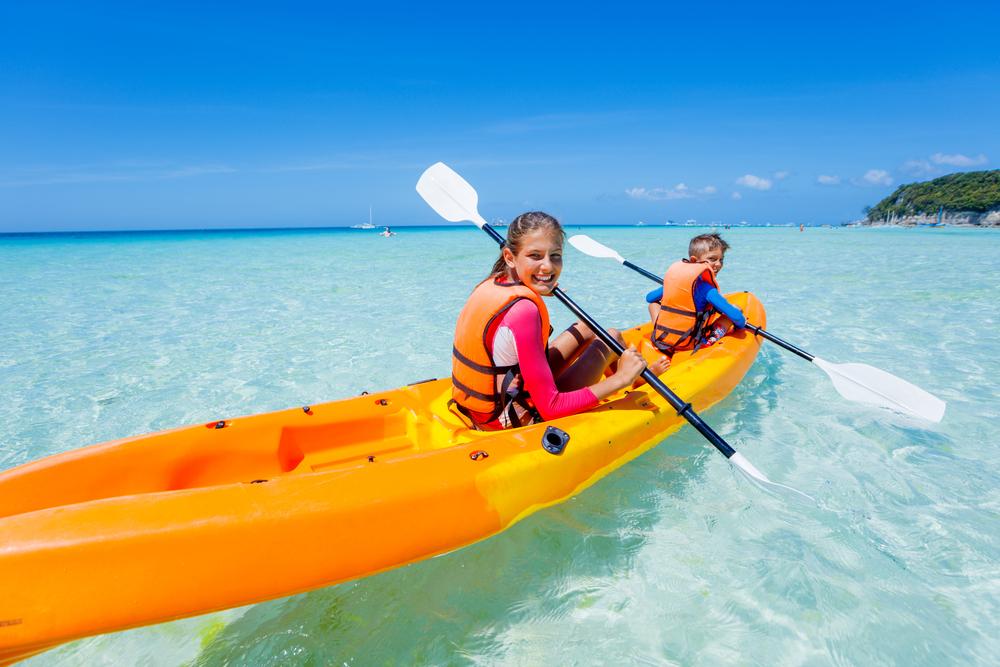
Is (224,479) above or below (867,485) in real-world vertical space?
above

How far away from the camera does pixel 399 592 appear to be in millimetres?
2104

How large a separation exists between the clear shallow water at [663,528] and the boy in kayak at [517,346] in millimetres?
554

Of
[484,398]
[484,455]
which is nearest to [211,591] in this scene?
[484,455]

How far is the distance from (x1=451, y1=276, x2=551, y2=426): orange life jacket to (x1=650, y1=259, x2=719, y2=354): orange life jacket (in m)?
2.03

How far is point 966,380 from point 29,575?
6.21m

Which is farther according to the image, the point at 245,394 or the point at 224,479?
the point at 245,394

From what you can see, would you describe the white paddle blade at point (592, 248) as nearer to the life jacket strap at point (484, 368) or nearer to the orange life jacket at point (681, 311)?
the orange life jacket at point (681, 311)

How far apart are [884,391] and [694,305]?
1386 millimetres

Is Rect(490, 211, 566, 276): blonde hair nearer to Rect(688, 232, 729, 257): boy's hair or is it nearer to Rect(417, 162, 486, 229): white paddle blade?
Rect(417, 162, 486, 229): white paddle blade

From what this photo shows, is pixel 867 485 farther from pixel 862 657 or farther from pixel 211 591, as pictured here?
pixel 211 591

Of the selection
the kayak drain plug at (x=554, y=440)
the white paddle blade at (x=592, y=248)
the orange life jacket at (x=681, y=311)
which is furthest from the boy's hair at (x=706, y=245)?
the kayak drain plug at (x=554, y=440)

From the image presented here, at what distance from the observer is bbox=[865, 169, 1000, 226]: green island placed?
60.1 meters

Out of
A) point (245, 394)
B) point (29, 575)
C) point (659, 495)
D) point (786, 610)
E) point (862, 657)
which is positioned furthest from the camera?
point (245, 394)

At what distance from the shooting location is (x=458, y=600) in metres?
2.09
